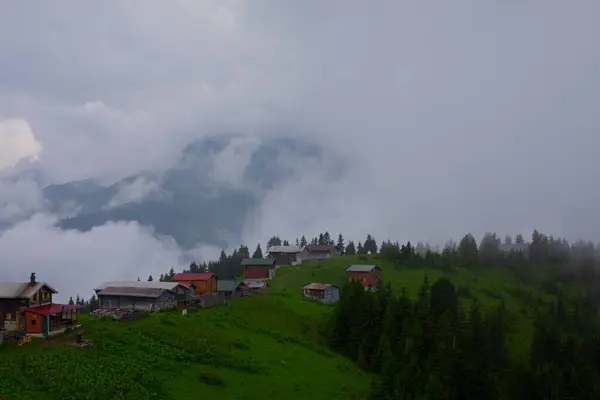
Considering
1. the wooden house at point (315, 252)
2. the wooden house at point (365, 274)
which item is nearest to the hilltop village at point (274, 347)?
the wooden house at point (365, 274)

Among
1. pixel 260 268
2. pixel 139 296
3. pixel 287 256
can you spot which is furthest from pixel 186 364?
pixel 287 256

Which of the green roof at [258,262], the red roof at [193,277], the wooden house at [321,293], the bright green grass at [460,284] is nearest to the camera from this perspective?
the red roof at [193,277]

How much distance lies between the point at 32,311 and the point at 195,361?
60.3ft

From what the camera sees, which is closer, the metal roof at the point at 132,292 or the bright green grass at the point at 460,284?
the metal roof at the point at 132,292

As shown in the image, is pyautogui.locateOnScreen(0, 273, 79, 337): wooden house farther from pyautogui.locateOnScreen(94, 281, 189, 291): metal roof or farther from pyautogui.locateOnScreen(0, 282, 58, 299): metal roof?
pyautogui.locateOnScreen(94, 281, 189, 291): metal roof

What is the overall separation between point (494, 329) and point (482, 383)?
83.0 ft

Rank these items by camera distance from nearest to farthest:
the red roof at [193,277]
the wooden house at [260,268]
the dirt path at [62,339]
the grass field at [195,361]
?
the grass field at [195,361] → the dirt path at [62,339] → the red roof at [193,277] → the wooden house at [260,268]

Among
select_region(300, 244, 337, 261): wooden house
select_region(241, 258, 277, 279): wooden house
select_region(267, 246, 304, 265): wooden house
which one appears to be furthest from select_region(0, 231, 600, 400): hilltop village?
select_region(300, 244, 337, 261): wooden house

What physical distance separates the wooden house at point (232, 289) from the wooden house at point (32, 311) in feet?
152

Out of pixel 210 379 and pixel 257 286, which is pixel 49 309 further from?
pixel 257 286

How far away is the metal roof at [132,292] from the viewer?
79.3 meters

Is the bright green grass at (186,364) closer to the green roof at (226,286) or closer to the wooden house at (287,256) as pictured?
the green roof at (226,286)

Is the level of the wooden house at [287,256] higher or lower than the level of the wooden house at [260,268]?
higher

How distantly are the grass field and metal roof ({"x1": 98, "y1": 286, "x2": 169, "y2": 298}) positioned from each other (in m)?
7.21
